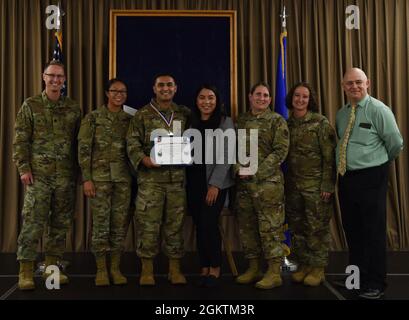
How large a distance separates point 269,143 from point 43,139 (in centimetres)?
166

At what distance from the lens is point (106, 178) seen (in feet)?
10.2

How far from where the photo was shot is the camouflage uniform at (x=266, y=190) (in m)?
3.06

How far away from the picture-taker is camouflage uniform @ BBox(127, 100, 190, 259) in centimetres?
308

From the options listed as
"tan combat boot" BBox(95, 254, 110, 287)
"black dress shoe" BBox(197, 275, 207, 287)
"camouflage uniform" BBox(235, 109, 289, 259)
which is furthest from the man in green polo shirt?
"tan combat boot" BBox(95, 254, 110, 287)

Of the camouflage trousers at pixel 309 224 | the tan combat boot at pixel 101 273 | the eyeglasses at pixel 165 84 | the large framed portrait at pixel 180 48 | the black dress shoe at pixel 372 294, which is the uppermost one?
the large framed portrait at pixel 180 48

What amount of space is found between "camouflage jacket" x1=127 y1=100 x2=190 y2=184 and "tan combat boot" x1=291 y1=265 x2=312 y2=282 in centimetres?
115

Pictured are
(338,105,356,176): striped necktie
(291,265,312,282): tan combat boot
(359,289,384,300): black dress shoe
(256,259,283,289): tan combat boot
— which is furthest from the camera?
(291,265,312,282): tan combat boot

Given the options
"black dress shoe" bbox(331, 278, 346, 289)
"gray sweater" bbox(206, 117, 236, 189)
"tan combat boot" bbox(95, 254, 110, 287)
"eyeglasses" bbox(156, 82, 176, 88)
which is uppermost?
"eyeglasses" bbox(156, 82, 176, 88)

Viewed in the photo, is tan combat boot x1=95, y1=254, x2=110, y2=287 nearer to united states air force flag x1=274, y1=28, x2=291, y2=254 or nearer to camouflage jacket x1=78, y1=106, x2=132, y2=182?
camouflage jacket x1=78, y1=106, x2=132, y2=182

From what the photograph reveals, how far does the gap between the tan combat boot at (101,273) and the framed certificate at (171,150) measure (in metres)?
0.84

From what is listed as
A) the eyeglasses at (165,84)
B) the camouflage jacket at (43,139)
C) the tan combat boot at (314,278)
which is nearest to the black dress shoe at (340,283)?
the tan combat boot at (314,278)

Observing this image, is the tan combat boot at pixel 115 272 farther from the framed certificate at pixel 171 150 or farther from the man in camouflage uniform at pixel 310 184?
the man in camouflage uniform at pixel 310 184

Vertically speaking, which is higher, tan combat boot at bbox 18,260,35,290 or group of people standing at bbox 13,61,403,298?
group of people standing at bbox 13,61,403,298

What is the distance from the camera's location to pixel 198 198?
314 cm
